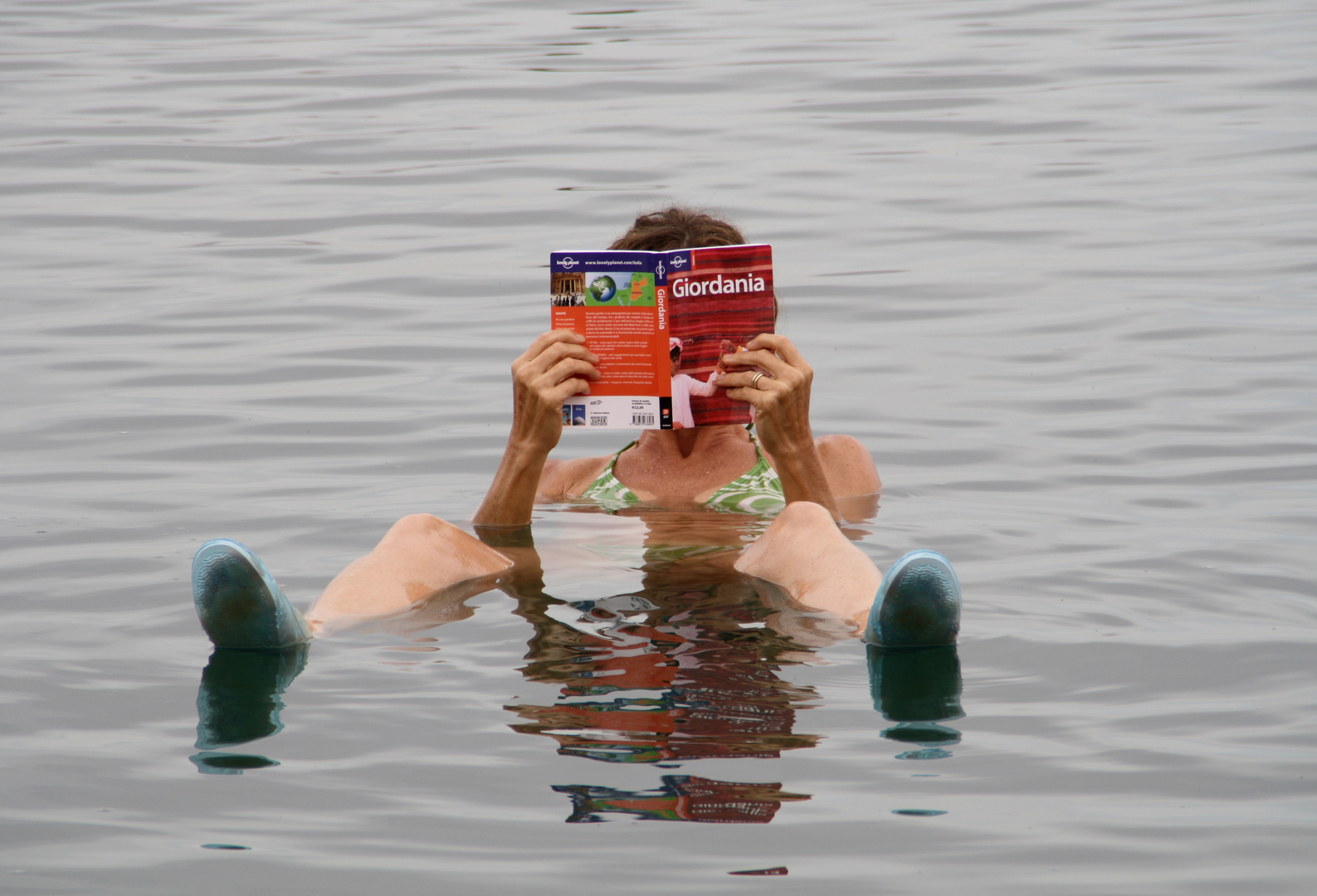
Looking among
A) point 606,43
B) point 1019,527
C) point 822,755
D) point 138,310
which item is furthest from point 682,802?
point 606,43

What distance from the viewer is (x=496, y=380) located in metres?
6.67

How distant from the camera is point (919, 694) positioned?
3189 millimetres

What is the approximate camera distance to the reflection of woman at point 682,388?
439 centimetres

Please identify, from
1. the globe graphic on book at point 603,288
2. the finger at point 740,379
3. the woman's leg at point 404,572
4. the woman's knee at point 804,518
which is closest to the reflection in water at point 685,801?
the woman's leg at point 404,572

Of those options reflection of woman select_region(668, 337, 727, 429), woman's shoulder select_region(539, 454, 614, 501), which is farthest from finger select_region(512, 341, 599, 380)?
woman's shoulder select_region(539, 454, 614, 501)

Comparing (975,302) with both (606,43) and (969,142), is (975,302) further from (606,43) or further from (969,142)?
(606,43)

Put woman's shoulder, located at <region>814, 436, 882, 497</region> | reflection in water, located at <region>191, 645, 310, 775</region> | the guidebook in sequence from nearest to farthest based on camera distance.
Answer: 1. reflection in water, located at <region>191, 645, 310, 775</region>
2. the guidebook
3. woman's shoulder, located at <region>814, 436, 882, 497</region>

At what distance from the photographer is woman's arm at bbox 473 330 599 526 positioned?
13.8 ft

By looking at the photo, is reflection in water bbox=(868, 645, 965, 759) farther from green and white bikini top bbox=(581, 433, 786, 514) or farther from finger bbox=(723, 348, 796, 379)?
green and white bikini top bbox=(581, 433, 786, 514)

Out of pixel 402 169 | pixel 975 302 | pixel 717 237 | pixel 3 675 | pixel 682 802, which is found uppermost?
pixel 402 169

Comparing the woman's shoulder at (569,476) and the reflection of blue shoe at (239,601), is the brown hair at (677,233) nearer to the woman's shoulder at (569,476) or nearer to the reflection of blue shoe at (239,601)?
the woman's shoulder at (569,476)

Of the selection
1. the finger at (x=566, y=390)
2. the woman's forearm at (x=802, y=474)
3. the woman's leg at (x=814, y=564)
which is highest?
the finger at (x=566, y=390)

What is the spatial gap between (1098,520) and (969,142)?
20.8ft

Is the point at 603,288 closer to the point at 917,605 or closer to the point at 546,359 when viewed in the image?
the point at 546,359
